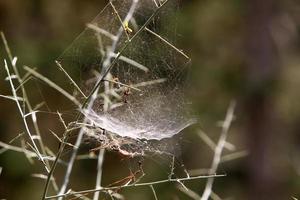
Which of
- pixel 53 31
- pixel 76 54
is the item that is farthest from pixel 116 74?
pixel 53 31

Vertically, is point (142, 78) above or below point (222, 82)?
below

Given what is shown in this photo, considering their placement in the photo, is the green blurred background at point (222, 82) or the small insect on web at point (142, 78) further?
the green blurred background at point (222, 82)

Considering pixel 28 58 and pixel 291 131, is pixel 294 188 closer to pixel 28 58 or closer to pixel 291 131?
pixel 291 131

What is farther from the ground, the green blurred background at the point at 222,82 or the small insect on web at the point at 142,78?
the green blurred background at the point at 222,82

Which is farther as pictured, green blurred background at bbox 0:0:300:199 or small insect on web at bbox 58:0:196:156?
green blurred background at bbox 0:0:300:199

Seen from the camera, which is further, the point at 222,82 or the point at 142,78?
the point at 222,82

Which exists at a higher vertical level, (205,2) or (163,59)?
(205,2)

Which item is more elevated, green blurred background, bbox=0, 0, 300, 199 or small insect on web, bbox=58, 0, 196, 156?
green blurred background, bbox=0, 0, 300, 199

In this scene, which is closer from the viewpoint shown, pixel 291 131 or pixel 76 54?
pixel 76 54
